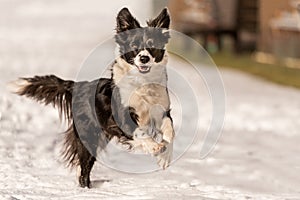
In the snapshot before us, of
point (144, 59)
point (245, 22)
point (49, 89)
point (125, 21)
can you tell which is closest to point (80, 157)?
point (49, 89)

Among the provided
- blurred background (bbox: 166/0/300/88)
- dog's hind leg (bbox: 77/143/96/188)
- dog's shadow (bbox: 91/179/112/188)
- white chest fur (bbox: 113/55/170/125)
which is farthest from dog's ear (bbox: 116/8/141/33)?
blurred background (bbox: 166/0/300/88)

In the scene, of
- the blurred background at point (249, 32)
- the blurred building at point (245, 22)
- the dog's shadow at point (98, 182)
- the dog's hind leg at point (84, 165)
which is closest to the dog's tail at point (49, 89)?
the dog's hind leg at point (84, 165)

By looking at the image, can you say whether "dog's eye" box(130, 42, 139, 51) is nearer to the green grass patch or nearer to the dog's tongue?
the dog's tongue

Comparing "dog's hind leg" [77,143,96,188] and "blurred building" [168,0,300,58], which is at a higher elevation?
"blurred building" [168,0,300,58]

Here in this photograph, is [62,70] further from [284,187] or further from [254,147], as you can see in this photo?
[284,187]

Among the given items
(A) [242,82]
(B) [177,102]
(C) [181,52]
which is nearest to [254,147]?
(B) [177,102]

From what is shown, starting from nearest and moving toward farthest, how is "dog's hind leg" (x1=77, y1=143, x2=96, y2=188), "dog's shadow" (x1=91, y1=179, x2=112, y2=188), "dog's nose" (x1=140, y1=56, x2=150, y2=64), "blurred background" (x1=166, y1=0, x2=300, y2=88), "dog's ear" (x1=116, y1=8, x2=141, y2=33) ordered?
"dog's nose" (x1=140, y1=56, x2=150, y2=64) < "dog's ear" (x1=116, y1=8, x2=141, y2=33) < "dog's hind leg" (x1=77, y1=143, x2=96, y2=188) < "dog's shadow" (x1=91, y1=179, x2=112, y2=188) < "blurred background" (x1=166, y1=0, x2=300, y2=88)

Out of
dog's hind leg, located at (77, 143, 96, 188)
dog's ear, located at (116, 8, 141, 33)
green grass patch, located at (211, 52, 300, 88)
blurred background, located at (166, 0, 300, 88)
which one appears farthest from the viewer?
blurred background, located at (166, 0, 300, 88)

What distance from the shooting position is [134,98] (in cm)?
546

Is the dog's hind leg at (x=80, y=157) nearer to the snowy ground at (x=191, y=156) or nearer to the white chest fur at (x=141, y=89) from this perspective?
the snowy ground at (x=191, y=156)

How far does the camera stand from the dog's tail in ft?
19.7

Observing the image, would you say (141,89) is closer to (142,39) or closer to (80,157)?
(142,39)

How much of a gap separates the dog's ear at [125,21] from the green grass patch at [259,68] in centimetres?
873

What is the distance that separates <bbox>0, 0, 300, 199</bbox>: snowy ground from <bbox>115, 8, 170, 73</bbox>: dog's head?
1.21 meters
